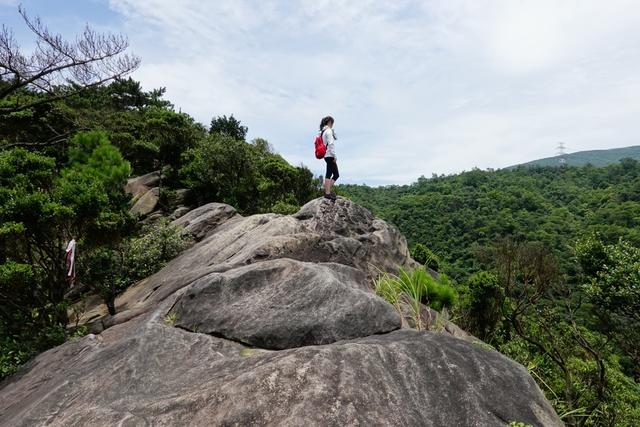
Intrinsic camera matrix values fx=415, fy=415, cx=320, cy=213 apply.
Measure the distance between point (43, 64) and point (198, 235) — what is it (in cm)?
957

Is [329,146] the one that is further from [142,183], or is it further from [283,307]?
[142,183]

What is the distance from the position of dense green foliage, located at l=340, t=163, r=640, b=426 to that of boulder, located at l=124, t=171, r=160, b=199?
1628cm

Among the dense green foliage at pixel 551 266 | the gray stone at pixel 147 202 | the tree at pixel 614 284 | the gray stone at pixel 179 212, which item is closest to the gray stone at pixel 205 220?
the gray stone at pixel 179 212

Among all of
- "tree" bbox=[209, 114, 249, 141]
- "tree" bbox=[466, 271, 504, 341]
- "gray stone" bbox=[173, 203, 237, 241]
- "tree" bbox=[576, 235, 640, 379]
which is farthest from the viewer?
"tree" bbox=[209, 114, 249, 141]

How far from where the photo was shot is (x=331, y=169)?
10.2 meters

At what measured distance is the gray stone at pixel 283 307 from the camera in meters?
5.52

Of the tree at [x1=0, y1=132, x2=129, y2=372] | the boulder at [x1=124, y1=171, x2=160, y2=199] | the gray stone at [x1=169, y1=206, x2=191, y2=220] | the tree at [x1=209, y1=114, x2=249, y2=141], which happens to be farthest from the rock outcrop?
the tree at [x1=209, y1=114, x2=249, y2=141]

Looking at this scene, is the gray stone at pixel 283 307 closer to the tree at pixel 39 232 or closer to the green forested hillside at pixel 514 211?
the tree at pixel 39 232

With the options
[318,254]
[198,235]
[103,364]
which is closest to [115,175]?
[198,235]

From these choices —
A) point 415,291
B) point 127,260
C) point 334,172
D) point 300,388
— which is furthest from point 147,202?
point 300,388

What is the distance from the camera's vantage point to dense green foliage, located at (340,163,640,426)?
556 inches

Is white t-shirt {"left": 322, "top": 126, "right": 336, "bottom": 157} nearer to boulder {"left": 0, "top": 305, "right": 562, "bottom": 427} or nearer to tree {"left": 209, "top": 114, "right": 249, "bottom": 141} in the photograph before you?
boulder {"left": 0, "top": 305, "right": 562, "bottom": 427}

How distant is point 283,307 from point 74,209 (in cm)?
619

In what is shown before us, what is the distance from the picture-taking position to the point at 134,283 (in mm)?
12070
